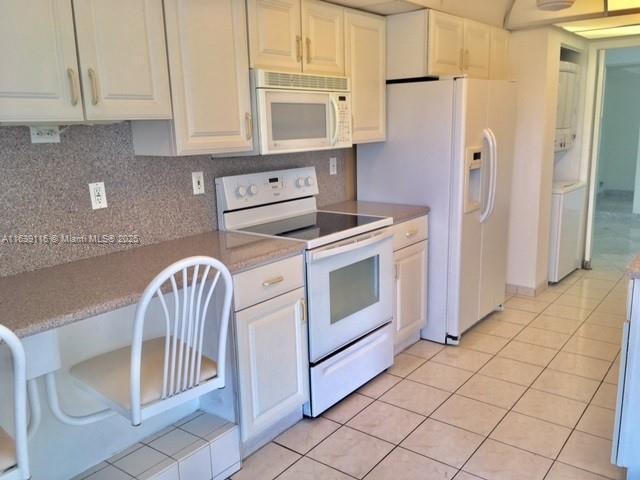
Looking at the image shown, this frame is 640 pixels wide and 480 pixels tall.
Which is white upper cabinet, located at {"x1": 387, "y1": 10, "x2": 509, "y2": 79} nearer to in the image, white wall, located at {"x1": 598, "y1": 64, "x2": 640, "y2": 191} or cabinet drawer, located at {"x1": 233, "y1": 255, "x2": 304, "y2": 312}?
cabinet drawer, located at {"x1": 233, "y1": 255, "x2": 304, "y2": 312}

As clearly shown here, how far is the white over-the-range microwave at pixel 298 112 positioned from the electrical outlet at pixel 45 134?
84 cm

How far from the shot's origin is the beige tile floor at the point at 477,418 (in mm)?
2188

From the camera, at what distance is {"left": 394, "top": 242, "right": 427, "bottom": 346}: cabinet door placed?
312cm

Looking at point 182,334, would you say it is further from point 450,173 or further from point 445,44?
point 445,44

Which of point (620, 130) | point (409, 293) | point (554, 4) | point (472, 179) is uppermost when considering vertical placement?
point (554, 4)

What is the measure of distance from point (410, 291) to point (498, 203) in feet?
3.27

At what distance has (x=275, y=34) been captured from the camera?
249 centimetres

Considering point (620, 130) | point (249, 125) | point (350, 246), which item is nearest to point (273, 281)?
point (350, 246)

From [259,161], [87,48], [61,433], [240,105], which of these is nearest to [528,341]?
[259,161]

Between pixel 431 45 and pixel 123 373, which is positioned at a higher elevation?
pixel 431 45

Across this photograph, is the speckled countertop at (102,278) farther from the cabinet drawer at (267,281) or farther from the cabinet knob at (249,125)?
the cabinet knob at (249,125)

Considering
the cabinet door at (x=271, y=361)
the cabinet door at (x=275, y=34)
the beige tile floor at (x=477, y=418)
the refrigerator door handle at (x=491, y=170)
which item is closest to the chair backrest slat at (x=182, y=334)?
the cabinet door at (x=271, y=361)

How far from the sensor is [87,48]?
5.84 feet

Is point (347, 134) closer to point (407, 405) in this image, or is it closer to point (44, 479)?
point (407, 405)
